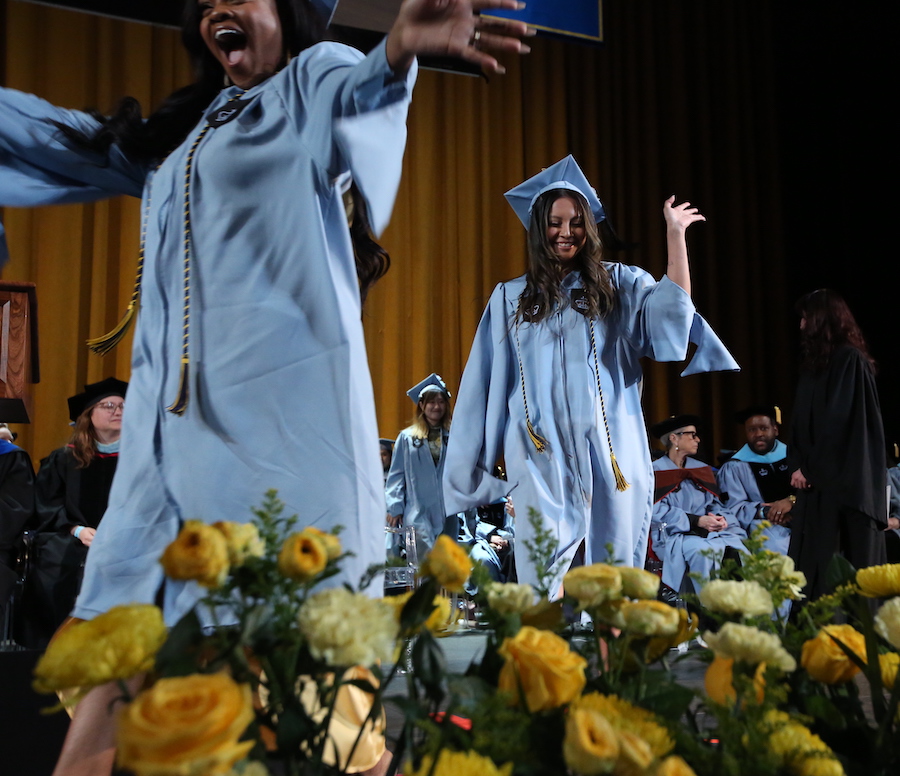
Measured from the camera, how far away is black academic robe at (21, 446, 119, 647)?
4.94 meters

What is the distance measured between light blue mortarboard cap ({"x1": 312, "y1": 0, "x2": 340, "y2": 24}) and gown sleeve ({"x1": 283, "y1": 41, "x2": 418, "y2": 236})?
0.24m

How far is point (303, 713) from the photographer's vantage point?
0.67 meters

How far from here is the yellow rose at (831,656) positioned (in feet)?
2.57

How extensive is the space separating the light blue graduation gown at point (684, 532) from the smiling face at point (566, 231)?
8.81 feet

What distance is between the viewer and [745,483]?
6555 mm

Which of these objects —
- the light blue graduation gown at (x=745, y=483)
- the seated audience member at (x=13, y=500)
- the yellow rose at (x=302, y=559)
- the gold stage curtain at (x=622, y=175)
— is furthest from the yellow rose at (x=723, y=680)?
the gold stage curtain at (x=622, y=175)

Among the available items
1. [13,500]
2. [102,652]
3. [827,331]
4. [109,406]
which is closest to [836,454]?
[827,331]

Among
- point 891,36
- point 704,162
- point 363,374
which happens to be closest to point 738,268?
point 704,162

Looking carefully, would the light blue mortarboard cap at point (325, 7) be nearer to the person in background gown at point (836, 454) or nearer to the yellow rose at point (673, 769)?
the yellow rose at point (673, 769)

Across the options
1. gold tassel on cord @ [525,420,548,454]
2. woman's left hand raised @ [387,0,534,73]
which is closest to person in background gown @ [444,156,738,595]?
gold tassel on cord @ [525,420,548,454]

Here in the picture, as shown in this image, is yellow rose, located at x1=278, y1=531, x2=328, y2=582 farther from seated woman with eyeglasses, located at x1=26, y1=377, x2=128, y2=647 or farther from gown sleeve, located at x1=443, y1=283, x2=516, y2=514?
seated woman with eyeglasses, located at x1=26, y1=377, x2=128, y2=647

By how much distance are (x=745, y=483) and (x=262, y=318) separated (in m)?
5.81

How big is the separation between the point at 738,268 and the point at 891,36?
2797 mm

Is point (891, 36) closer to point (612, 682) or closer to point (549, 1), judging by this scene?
point (549, 1)
